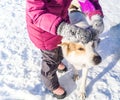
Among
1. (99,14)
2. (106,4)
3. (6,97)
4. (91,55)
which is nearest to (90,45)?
(91,55)

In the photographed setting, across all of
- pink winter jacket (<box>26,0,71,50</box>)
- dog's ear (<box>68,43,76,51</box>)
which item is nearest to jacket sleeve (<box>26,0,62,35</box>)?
pink winter jacket (<box>26,0,71,50</box>)

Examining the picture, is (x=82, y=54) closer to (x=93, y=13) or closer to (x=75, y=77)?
(x=93, y=13)

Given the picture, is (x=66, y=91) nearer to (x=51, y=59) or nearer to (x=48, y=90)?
(x=48, y=90)

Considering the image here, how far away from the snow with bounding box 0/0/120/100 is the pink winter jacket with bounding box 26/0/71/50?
495 millimetres

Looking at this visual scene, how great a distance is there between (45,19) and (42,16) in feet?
0.10

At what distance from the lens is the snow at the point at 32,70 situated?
2553mm

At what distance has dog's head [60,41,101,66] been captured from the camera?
1.98 meters

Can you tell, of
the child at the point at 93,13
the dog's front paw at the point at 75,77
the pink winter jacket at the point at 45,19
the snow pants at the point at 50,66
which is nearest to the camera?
the pink winter jacket at the point at 45,19

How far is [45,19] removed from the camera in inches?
72.3

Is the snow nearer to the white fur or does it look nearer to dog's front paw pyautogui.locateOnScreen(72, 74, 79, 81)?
dog's front paw pyautogui.locateOnScreen(72, 74, 79, 81)

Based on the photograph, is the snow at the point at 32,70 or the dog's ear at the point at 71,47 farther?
the snow at the point at 32,70

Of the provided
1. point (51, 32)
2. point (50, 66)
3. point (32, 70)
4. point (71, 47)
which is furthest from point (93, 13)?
point (32, 70)

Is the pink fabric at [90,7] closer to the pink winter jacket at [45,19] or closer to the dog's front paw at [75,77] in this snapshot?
the pink winter jacket at [45,19]

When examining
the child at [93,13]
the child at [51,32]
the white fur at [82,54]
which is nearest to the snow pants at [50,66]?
the child at [51,32]
